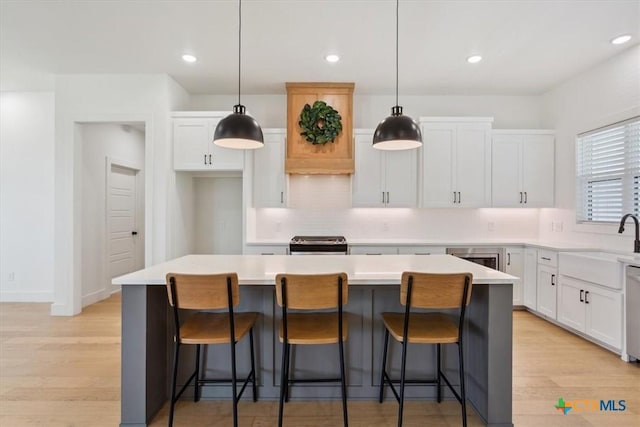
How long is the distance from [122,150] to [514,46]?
5.59m

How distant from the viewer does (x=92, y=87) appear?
398 cm

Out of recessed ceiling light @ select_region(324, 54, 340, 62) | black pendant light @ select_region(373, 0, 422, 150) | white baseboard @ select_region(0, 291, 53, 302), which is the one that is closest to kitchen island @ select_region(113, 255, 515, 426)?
black pendant light @ select_region(373, 0, 422, 150)

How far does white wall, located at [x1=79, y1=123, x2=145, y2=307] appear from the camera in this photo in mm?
4324

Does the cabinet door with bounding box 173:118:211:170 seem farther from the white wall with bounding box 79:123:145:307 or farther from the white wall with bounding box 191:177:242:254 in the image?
the white wall with bounding box 79:123:145:307

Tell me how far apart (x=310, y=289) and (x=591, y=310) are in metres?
3.17

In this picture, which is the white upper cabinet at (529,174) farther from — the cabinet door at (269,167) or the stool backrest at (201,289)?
the stool backrest at (201,289)

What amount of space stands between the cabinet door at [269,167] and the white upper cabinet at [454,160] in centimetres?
194

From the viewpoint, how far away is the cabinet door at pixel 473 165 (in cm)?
429

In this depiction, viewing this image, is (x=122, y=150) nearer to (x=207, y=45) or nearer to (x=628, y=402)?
(x=207, y=45)

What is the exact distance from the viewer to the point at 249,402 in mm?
2182

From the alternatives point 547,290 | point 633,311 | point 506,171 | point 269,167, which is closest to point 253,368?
point 269,167

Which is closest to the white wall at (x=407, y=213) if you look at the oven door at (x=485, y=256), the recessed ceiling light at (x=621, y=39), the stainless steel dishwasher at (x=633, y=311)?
the oven door at (x=485, y=256)

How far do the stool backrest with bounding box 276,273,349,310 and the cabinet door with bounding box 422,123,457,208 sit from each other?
2958mm

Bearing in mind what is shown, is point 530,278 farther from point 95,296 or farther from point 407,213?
point 95,296
